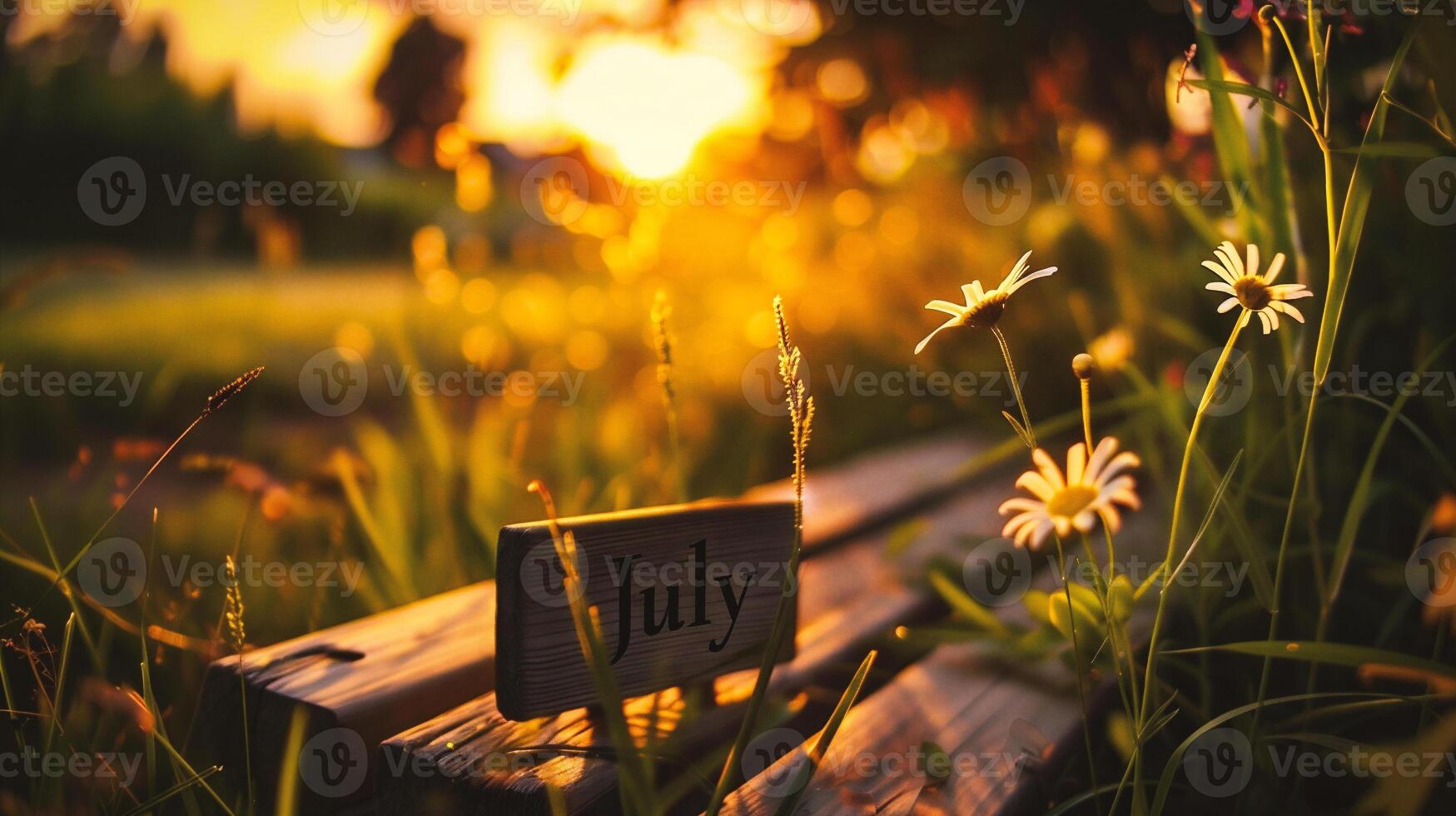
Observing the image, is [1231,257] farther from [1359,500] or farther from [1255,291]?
[1359,500]

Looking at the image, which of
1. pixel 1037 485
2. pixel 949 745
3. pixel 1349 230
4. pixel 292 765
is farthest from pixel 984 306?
pixel 292 765

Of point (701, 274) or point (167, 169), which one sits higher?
point (167, 169)

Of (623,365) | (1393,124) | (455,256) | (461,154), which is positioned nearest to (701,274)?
(623,365)

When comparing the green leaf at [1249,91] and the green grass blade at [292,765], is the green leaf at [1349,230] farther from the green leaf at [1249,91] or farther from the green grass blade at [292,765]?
the green grass blade at [292,765]

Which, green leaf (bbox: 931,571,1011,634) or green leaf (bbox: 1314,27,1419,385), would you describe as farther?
green leaf (bbox: 931,571,1011,634)

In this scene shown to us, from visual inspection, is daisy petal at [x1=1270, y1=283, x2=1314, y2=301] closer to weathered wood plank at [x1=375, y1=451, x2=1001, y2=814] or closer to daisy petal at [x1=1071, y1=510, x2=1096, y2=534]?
daisy petal at [x1=1071, y1=510, x2=1096, y2=534]

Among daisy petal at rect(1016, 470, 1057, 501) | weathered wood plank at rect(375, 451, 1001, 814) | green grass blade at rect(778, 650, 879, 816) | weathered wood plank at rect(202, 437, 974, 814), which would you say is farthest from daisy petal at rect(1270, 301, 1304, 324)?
weathered wood plank at rect(202, 437, 974, 814)

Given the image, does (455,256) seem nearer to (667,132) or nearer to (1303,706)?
(667,132)
